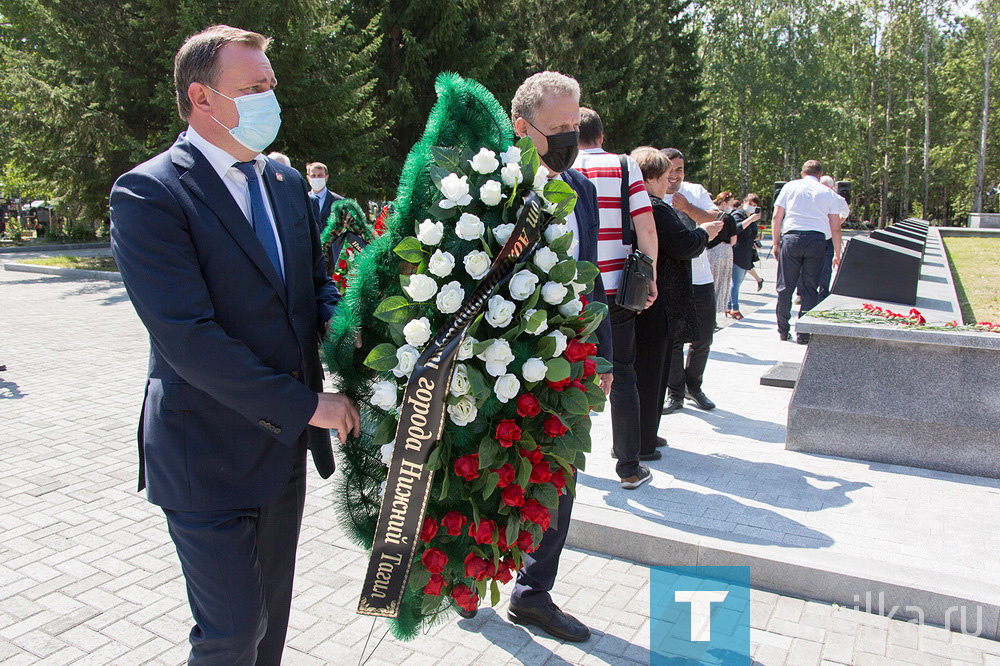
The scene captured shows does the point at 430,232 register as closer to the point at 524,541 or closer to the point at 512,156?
the point at 512,156

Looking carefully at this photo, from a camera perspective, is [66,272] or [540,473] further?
[66,272]

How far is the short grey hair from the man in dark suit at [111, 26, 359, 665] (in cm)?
Answer: 128

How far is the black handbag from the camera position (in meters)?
4.23

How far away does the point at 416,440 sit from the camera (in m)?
2.18

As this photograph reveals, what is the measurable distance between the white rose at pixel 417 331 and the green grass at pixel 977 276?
27.0ft

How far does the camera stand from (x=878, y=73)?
44.7 meters

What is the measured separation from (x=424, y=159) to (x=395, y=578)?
1.26m

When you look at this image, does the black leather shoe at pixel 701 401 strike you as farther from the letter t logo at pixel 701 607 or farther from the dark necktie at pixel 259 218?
the dark necktie at pixel 259 218

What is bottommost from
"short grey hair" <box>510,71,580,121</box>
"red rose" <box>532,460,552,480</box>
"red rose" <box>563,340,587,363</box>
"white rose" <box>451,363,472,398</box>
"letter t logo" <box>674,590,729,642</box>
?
"letter t logo" <box>674,590,729,642</box>

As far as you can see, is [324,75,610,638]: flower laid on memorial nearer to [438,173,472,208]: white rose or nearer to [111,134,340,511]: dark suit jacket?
[438,173,472,208]: white rose

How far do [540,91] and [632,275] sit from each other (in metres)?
1.35

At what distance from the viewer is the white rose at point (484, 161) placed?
232cm

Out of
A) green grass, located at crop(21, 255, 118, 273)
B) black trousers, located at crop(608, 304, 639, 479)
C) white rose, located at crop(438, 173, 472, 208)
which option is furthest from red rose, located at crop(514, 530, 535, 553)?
green grass, located at crop(21, 255, 118, 273)

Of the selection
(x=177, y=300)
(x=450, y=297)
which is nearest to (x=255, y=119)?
(x=177, y=300)
